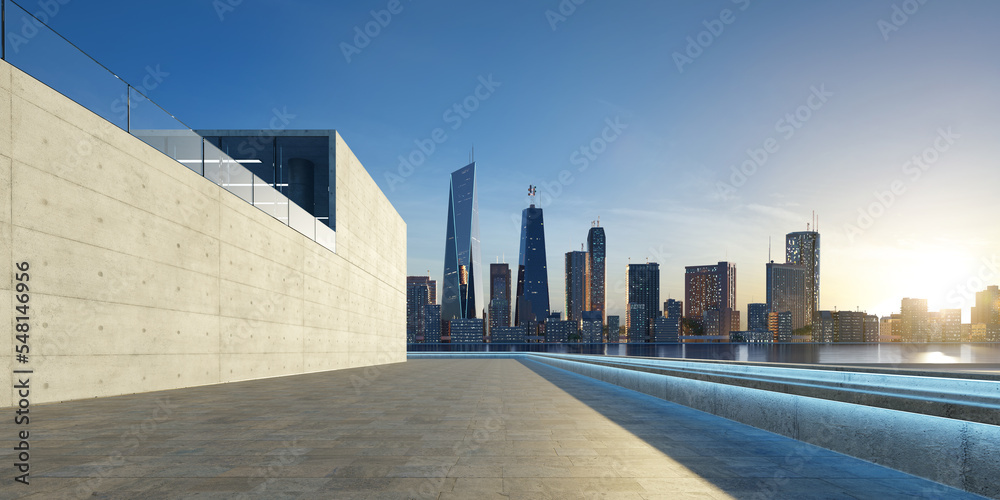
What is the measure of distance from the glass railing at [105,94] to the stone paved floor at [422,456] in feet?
21.7

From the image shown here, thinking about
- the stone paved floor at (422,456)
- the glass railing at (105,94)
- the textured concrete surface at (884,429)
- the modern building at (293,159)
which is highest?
the modern building at (293,159)

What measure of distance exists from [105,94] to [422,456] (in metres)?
12.1

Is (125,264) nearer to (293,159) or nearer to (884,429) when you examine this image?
(884,429)

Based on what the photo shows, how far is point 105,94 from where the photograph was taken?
12430mm

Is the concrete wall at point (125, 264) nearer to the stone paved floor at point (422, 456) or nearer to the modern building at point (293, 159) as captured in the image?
the stone paved floor at point (422, 456)

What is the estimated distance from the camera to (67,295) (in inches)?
423

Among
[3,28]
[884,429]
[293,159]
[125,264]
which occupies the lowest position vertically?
[884,429]

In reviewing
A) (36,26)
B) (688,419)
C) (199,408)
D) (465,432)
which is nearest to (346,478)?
(465,432)

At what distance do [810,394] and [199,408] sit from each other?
9794 millimetres

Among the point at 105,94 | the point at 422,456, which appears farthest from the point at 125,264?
the point at 422,456

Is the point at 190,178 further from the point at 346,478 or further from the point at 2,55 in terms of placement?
the point at 346,478

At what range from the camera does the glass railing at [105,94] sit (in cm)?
1046

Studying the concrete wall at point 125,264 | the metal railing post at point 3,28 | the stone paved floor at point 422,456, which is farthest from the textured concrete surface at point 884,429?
the metal railing post at point 3,28

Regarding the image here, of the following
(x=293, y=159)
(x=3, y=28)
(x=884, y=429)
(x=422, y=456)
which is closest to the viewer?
(x=884, y=429)
